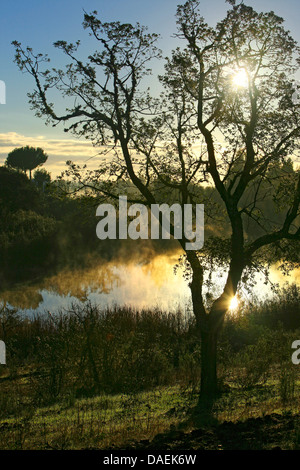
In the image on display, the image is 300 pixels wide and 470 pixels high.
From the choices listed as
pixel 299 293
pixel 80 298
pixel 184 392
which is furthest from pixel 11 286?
pixel 184 392

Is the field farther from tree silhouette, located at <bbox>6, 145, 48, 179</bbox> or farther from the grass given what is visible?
tree silhouette, located at <bbox>6, 145, 48, 179</bbox>

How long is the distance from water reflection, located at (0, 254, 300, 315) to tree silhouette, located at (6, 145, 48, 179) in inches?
2223

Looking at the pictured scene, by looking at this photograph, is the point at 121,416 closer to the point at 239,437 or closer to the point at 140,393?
the point at 140,393

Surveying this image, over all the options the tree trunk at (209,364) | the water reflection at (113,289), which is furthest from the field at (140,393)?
the water reflection at (113,289)

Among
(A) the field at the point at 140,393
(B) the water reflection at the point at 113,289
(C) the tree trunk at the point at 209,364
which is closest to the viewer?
(A) the field at the point at 140,393

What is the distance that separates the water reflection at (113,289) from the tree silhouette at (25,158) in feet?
185

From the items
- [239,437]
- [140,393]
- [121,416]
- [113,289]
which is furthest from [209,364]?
[113,289]

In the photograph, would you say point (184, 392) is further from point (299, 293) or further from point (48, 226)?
point (48, 226)

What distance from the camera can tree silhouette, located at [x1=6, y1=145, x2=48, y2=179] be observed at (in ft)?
342

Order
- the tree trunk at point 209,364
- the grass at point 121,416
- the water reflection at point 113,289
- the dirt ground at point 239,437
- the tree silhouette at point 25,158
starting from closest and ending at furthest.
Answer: the dirt ground at point 239,437, the grass at point 121,416, the tree trunk at point 209,364, the water reflection at point 113,289, the tree silhouette at point 25,158

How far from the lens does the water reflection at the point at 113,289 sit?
34.6m

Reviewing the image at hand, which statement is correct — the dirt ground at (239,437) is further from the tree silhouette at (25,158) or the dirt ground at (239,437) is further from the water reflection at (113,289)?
the tree silhouette at (25,158)

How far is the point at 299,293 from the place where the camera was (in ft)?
103

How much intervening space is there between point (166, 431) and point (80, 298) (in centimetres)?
2726
